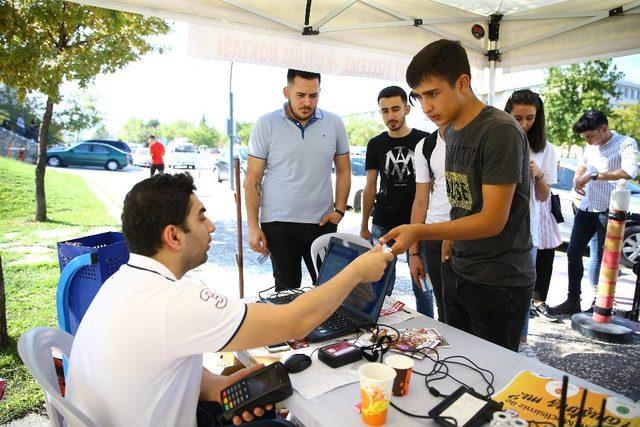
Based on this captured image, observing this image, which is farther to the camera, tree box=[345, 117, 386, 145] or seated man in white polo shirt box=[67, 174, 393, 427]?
tree box=[345, 117, 386, 145]

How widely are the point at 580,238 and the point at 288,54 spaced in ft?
11.1

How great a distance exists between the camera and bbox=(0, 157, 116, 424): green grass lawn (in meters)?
2.80

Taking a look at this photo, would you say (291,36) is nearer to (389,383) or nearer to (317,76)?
(317,76)

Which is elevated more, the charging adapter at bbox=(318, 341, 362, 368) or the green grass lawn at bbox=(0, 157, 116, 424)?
the charging adapter at bbox=(318, 341, 362, 368)

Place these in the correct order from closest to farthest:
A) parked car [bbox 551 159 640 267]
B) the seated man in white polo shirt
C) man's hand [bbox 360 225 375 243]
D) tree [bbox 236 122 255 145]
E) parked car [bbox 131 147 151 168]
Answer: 1. the seated man in white polo shirt
2. man's hand [bbox 360 225 375 243]
3. parked car [bbox 551 159 640 267]
4. parked car [bbox 131 147 151 168]
5. tree [bbox 236 122 255 145]

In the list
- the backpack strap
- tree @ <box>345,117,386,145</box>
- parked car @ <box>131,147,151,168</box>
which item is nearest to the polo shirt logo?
the backpack strap

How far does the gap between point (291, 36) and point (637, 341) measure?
13.0 feet

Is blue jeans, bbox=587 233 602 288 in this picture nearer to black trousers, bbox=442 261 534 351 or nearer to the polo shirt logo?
black trousers, bbox=442 261 534 351

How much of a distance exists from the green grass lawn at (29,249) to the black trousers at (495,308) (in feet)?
8.40

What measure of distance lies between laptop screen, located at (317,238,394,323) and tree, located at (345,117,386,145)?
137 ft

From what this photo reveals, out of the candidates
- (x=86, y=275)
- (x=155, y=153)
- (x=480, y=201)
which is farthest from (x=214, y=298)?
(x=155, y=153)

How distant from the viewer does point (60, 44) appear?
585cm

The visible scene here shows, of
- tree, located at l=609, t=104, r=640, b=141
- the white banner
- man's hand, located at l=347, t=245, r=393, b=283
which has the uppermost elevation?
Answer: tree, located at l=609, t=104, r=640, b=141

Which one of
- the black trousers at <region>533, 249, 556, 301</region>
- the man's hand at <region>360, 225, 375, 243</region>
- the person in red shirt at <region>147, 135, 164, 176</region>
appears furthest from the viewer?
the person in red shirt at <region>147, 135, 164, 176</region>
